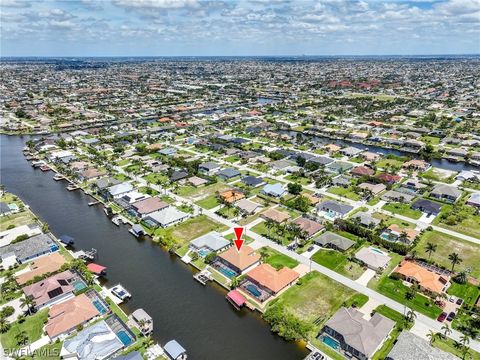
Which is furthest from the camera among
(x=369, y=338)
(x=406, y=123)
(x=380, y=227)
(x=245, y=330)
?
(x=406, y=123)

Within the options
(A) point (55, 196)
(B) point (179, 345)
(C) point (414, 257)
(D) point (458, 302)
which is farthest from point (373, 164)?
(A) point (55, 196)

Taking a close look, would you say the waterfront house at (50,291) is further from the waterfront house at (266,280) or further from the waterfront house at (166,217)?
the waterfront house at (266,280)

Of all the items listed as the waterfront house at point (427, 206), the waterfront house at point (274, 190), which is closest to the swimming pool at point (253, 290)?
the waterfront house at point (274, 190)

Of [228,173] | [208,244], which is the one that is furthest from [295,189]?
[208,244]

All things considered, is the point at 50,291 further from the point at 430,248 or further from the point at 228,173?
the point at 430,248

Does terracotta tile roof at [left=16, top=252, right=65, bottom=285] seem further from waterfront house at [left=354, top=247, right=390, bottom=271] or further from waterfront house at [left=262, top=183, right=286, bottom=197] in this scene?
waterfront house at [left=354, top=247, right=390, bottom=271]

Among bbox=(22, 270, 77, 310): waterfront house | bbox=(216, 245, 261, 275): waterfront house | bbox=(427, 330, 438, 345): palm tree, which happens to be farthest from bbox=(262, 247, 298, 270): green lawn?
bbox=(22, 270, 77, 310): waterfront house

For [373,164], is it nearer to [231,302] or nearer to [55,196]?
[231,302]

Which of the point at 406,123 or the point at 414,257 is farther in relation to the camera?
the point at 406,123
